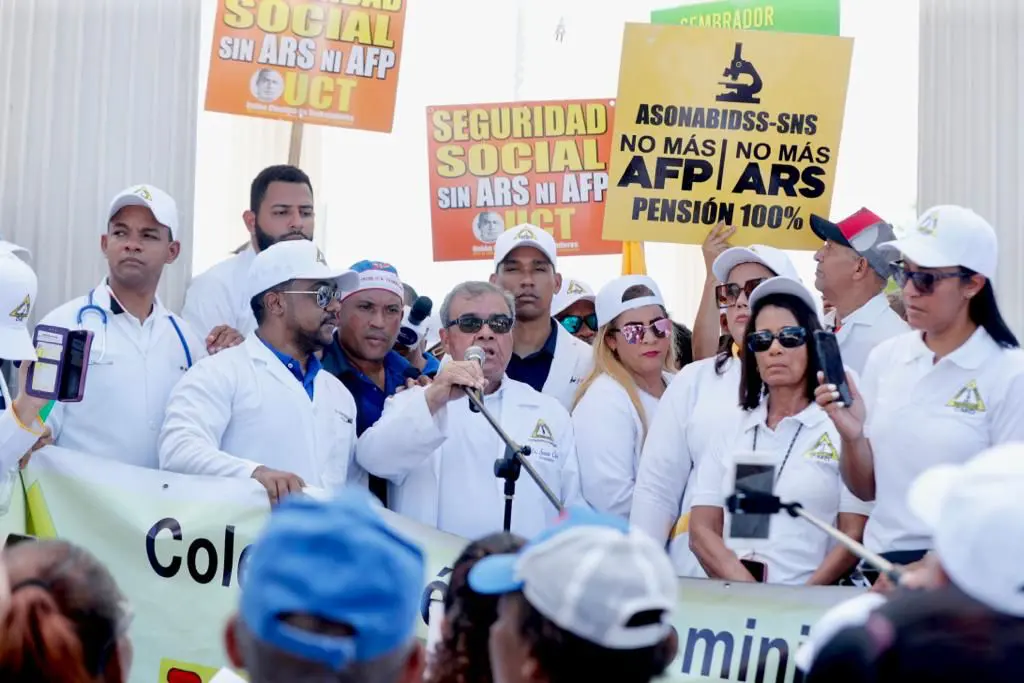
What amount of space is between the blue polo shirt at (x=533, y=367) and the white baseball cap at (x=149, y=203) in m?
1.71

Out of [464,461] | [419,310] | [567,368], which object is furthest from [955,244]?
[419,310]

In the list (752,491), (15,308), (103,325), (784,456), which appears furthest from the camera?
(103,325)

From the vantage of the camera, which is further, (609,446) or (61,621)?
(609,446)

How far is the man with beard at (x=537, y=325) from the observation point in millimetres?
7477

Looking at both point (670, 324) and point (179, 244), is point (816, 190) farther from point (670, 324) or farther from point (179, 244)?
point (179, 244)

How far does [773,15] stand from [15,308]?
6.63m

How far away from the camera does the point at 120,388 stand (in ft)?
20.9

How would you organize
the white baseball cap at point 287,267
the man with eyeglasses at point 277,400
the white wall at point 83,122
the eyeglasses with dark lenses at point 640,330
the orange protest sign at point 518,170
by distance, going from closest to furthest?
the man with eyeglasses at point 277,400 → the white baseball cap at point 287,267 → the eyeglasses with dark lenses at point 640,330 → the white wall at point 83,122 → the orange protest sign at point 518,170

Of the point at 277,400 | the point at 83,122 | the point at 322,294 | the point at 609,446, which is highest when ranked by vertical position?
the point at 83,122

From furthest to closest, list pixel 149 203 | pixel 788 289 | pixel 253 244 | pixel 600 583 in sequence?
pixel 253 244 < pixel 149 203 < pixel 788 289 < pixel 600 583

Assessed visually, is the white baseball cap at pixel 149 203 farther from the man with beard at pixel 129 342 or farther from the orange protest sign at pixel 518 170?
the orange protest sign at pixel 518 170

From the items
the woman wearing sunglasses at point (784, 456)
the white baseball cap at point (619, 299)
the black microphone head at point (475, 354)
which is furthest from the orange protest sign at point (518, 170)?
the woman wearing sunglasses at point (784, 456)

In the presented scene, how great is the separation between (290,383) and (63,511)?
99 centimetres

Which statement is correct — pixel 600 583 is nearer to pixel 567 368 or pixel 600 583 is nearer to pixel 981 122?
pixel 567 368
